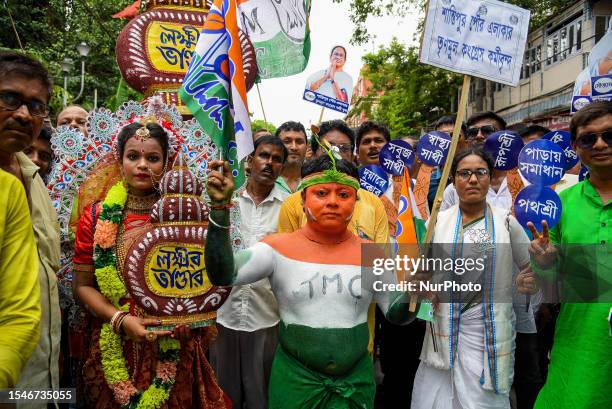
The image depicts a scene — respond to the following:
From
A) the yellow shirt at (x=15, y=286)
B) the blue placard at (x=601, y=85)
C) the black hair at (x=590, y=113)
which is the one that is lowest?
the yellow shirt at (x=15, y=286)

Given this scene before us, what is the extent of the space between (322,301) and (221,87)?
1129 millimetres

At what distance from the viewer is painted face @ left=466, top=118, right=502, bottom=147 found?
15.7 ft

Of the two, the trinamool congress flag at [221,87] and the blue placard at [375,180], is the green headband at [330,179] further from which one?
→ the blue placard at [375,180]

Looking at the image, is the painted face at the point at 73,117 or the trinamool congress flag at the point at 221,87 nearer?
the trinamool congress flag at the point at 221,87

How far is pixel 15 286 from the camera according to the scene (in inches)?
70.1

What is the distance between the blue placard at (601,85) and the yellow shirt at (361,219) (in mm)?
1739

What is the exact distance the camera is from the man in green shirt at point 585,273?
2.58 m

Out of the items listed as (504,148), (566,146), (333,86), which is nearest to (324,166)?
(504,148)

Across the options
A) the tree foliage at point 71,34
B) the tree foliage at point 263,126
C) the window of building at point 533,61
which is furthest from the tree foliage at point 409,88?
the tree foliage at point 71,34

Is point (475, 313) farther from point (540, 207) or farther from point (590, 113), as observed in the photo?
point (590, 113)

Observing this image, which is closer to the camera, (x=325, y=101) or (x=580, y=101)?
(x=580, y=101)

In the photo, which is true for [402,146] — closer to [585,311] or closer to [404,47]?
[585,311]

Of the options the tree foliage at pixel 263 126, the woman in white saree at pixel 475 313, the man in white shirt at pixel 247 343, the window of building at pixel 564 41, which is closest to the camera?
the woman in white saree at pixel 475 313

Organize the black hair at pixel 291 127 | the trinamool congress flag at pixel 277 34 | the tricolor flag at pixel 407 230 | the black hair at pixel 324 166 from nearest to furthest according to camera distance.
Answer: the black hair at pixel 324 166
the tricolor flag at pixel 407 230
the trinamool congress flag at pixel 277 34
the black hair at pixel 291 127
